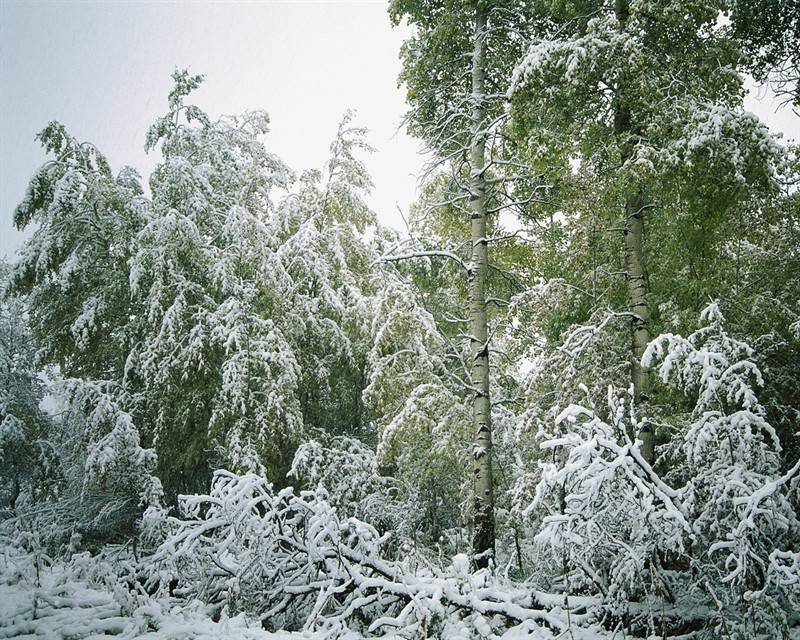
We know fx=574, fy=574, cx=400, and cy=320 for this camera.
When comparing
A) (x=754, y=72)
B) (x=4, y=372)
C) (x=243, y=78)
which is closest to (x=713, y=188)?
(x=754, y=72)

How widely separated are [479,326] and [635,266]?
7.22ft

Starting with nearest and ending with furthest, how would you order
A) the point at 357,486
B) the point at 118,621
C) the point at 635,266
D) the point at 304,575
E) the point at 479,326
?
1. the point at 118,621
2. the point at 304,575
3. the point at 635,266
4. the point at 479,326
5. the point at 357,486

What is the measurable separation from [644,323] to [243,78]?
30.7 feet

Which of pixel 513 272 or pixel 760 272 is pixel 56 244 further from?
pixel 760 272

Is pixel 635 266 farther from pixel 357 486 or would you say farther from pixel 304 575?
pixel 357 486

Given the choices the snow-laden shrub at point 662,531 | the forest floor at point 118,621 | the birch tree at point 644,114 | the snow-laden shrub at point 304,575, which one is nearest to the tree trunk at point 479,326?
the birch tree at point 644,114

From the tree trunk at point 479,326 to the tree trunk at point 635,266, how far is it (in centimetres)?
186

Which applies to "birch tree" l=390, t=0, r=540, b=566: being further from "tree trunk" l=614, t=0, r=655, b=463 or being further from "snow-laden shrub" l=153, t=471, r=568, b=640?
"snow-laden shrub" l=153, t=471, r=568, b=640

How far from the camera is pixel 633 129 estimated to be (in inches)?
264

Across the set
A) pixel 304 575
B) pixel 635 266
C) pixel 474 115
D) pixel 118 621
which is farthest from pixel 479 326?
pixel 118 621

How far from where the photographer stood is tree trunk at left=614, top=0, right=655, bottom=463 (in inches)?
263

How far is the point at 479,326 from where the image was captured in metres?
8.11

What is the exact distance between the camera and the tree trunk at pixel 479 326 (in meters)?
7.40

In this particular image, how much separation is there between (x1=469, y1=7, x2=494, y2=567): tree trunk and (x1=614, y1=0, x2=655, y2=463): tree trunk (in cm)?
186
